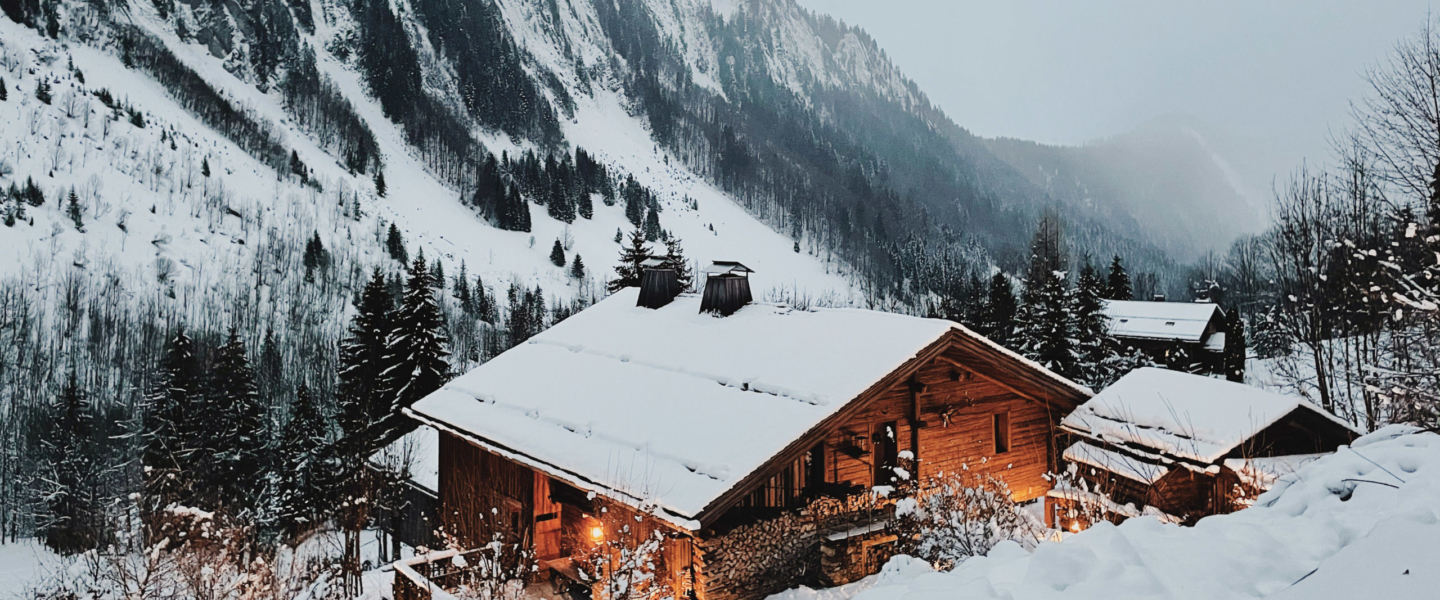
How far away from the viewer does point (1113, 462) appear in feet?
48.3

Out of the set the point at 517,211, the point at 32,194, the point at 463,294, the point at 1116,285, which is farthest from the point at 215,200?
the point at 1116,285

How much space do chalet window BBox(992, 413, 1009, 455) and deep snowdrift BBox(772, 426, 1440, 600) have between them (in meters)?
11.9

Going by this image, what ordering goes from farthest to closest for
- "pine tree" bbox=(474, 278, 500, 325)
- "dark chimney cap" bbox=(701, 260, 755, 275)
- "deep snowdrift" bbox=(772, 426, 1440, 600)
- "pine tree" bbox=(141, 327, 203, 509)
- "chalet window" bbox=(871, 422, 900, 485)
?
"pine tree" bbox=(474, 278, 500, 325)
"pine tree" bbox=(141, 327, 203, 509)
"dark chimney cap" bbox=(701, 260, 755, 275)
"chalet window" bbox=(871, 422, 900, 485)
"deep snowdrift" bbox=(772, 426, 1440, 600)

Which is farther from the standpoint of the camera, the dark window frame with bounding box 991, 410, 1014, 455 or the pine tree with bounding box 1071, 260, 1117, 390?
the pine tree with bounding box 1071, 260, 1117, 390

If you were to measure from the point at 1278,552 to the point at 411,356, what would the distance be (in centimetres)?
3365

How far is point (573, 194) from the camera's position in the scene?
96.4 m

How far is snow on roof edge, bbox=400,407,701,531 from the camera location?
36.2 feet

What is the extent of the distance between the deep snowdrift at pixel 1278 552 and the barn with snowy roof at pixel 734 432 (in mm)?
7071

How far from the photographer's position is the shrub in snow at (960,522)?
1056cm

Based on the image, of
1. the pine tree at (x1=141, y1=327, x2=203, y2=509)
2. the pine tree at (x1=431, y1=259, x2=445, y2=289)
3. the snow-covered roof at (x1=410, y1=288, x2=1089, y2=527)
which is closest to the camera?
the snow-covered roof at (x1=410, y1=288, x2=1089, y2=527)

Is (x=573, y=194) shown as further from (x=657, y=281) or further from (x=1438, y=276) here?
(x=1438, y=276)

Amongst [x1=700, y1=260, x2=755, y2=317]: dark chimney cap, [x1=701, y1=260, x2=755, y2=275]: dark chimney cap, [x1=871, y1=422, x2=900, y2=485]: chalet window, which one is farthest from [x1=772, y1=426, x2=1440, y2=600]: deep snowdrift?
[x1=701, y1=260, x2=755, y2=275]: dark chimney cap

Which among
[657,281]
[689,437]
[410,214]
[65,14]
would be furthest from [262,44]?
[689,437]

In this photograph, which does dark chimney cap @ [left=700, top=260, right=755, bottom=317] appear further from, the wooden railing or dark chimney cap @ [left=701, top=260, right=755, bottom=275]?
the wooden railing
